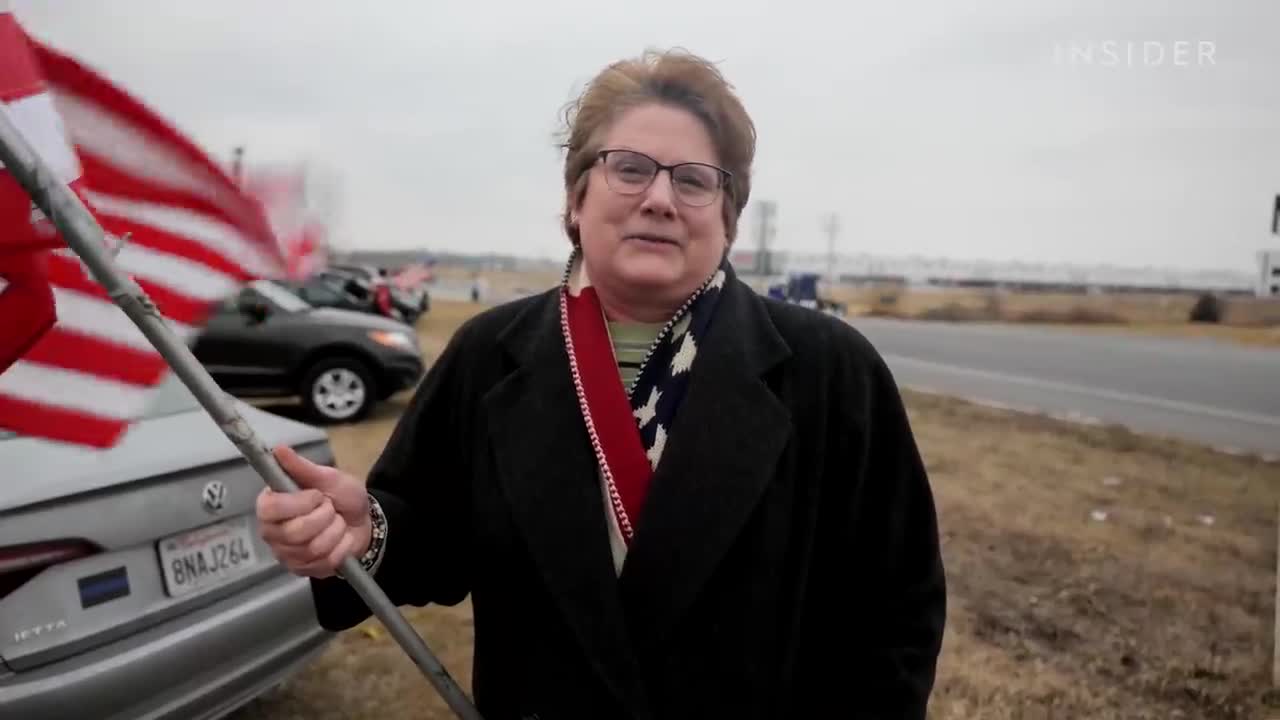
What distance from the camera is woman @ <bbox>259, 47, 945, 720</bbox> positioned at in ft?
4.83

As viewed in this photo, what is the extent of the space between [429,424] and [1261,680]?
3610mm

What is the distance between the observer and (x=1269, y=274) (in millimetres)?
11078

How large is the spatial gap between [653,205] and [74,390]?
1.03m

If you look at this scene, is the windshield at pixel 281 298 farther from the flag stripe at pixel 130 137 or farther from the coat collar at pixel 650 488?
the coat collar at pixel 650 488

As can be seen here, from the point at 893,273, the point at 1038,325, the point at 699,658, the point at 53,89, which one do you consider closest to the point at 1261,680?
the point at 699,658

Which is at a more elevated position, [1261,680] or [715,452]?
[715,452]

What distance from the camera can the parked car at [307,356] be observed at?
8320 mm

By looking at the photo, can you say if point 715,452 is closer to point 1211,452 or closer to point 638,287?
point 638,287

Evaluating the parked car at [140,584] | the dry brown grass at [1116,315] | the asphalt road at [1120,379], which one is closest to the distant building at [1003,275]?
the dry brown grass at [1116,315]

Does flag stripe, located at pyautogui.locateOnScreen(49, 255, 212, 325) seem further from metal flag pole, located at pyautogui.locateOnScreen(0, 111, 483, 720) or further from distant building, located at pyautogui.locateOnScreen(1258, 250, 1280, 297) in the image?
distant building, located at pyautogui.locateOnScreen(1258, 250, 1280, 297)

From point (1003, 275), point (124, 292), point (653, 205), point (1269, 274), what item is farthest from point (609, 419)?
point (1003, 275)

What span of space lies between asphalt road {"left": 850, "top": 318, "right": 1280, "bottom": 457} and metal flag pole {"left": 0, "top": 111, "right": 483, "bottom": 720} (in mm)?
9265

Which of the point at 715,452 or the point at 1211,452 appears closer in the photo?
the point at 715,452

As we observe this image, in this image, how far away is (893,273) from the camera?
8606cm
